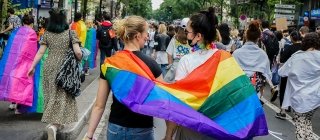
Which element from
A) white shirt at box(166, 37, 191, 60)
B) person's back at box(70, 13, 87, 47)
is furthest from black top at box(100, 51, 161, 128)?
person's back at box(70, 13, 87, 47)

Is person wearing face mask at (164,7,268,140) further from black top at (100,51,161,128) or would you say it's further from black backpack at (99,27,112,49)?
black backpack at (99,27,112,49)

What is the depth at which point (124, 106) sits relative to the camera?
3635mm

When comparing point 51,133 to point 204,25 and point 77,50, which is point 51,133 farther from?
point 204,25

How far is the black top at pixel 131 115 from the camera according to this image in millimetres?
3639

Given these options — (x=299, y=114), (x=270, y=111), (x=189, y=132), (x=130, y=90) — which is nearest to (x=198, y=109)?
(x=189, y=132)

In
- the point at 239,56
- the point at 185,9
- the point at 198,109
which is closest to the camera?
the point at 198,109

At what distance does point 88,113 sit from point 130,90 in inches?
216

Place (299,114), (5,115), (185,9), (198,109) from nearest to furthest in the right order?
1. (198,109)
2. (299,114)
3. (5,115)
4. (185,9)

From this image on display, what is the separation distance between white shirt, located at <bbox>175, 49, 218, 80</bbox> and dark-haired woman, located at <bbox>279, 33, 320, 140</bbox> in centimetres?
363

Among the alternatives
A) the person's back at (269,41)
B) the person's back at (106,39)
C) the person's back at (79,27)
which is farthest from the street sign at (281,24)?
the person's back at (79,27)

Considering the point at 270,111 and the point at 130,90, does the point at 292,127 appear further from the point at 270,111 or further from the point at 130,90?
the point at 130,90

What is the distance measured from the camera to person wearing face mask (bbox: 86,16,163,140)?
3.64 m

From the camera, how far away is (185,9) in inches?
3605

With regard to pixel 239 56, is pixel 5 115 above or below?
below
